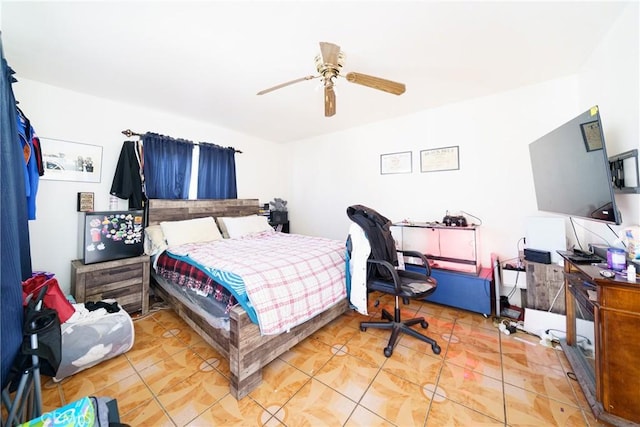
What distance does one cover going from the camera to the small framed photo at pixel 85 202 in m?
2.60

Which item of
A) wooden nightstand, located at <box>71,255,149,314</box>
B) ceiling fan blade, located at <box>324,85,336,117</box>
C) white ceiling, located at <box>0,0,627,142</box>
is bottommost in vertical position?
wooden nightstand, located at <box>71,255,149,314</box>

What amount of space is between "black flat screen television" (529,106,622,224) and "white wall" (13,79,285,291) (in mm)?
4268

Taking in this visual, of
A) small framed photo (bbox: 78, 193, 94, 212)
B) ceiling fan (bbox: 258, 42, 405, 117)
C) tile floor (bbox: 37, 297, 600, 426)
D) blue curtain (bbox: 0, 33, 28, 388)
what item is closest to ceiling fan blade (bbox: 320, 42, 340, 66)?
ceiling fan (bbox: 258, 42, 405, 117)

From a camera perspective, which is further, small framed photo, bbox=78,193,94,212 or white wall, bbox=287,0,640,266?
small framed photo, bbox=78,193,94,212

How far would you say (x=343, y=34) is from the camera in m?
1.77

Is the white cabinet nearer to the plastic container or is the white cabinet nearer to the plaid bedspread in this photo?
the plaid bedspread

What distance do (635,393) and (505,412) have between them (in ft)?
1.98

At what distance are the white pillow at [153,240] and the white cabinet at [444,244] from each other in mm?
2920

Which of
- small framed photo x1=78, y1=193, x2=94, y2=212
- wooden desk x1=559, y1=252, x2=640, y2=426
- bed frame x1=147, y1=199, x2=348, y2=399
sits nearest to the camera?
wooden desk x1=559, y1=252, x2=640, y2=426

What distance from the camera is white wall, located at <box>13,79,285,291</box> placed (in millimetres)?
2395

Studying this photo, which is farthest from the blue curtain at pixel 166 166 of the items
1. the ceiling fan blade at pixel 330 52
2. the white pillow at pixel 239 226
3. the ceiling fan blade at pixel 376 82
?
the ceiling fan blade at pixel 376 82

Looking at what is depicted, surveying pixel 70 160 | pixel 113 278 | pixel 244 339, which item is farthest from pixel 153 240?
pixel 244 339

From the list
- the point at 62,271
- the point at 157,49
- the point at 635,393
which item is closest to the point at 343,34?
the point at 157,49

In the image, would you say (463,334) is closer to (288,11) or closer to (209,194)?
(288,11)
